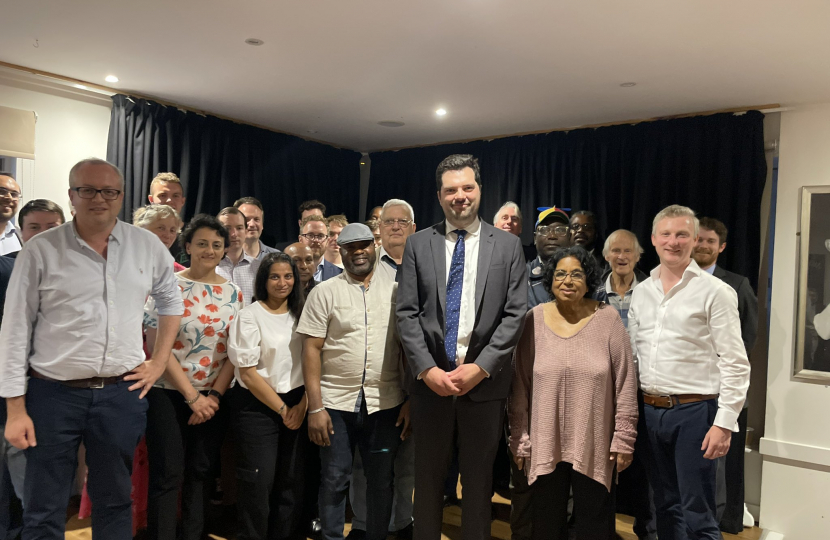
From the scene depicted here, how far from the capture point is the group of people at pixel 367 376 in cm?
202

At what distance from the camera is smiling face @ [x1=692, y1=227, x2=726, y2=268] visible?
3.56 meters

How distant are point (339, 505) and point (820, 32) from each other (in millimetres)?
3099

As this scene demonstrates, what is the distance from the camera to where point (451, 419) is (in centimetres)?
230

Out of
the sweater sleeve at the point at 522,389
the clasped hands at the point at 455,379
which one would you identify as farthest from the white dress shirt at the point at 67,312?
the sweater sleeve at the point at 522,389

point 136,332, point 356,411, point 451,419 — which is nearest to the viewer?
point 136,332

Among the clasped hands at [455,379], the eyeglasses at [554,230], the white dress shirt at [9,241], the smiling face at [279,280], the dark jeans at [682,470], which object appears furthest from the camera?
the eyeglasses at [554,230]

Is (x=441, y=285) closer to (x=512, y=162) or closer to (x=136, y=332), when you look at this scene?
(x=136, y=332)

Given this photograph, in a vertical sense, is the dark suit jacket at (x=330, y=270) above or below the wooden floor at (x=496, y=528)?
above

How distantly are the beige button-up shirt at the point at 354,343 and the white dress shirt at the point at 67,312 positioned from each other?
30.0 inches

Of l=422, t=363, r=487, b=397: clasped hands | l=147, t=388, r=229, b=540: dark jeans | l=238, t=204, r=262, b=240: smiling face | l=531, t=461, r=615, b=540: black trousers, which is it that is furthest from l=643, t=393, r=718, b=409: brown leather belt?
l=238, t=204, r=262, b=240: smiling face

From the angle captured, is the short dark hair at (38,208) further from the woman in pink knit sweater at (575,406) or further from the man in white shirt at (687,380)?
the man in white shirt at (687,380)

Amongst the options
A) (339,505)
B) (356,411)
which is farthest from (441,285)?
(339,505)

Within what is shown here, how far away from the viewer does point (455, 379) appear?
2.21m

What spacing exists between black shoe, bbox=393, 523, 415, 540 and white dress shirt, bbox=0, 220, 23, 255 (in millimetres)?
2491
